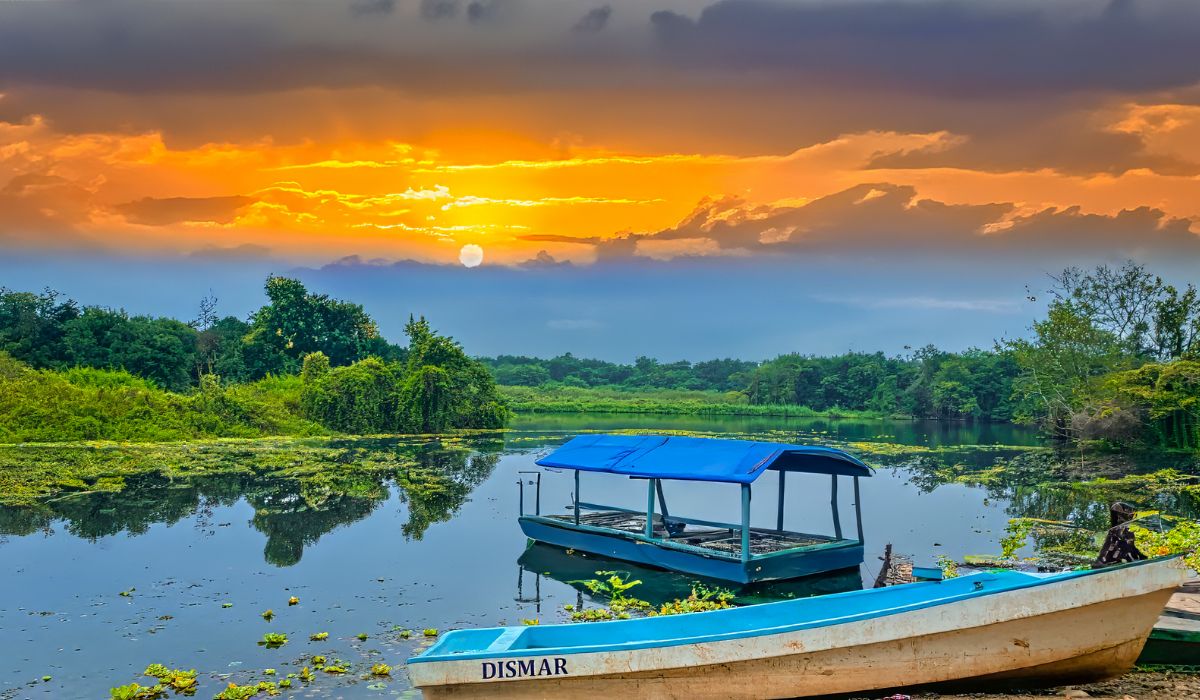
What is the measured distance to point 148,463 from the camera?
30.1m

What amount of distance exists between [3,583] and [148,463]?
1485 centimetres

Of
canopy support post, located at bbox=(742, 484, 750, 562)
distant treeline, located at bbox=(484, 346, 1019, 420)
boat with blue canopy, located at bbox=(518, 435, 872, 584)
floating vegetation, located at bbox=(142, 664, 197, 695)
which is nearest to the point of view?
floating vegetation, located at bbox=(142, 664, 197, 695)

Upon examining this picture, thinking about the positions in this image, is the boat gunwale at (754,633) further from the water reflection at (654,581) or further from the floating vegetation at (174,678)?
the water reflection at (654,581)

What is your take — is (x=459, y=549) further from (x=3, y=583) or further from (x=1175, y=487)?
(x=1175, y=487)

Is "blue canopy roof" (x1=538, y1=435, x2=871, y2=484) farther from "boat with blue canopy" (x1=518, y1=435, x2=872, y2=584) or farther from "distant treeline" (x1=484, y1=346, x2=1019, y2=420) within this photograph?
"distant treeline" (x1=484, y1=346, x2=1019, y2=420)

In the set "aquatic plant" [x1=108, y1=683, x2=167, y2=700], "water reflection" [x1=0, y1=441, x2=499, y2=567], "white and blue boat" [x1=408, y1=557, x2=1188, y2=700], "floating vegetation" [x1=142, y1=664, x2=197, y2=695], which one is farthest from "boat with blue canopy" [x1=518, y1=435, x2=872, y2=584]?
"aquatic plant" [x1=108, y1=683, x2=167, y2=700]

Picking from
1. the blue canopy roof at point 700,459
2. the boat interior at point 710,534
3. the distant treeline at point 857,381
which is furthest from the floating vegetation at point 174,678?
the distant treeline at point 857,381

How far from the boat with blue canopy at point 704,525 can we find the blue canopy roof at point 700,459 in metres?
0.02

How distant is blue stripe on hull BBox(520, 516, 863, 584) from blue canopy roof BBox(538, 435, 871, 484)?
4.17 feet

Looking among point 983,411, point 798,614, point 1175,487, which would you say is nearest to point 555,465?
point 798,614

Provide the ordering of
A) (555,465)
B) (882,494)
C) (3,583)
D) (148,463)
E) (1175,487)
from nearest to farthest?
1. (3,583)
2. (555,465)
3. (1175,487)
4. (882,494)
5. (148,463)

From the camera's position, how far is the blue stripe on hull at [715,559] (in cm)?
1507

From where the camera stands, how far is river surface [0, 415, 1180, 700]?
12133 mm

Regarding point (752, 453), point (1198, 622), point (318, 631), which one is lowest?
point (318, 631)
